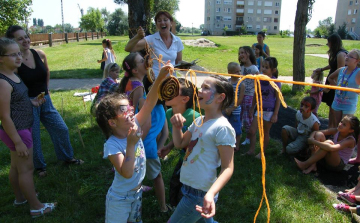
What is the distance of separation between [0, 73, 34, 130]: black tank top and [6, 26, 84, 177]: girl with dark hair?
60cm

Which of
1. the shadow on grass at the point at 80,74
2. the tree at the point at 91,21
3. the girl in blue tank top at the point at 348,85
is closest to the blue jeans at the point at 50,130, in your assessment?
the girl in blue tank top at the point at 348,85

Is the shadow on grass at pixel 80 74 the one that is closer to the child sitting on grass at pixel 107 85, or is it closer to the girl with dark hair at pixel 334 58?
the child sitting on grass at pixel 107 85

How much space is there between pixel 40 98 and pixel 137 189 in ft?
6.51

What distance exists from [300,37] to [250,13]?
9812cm

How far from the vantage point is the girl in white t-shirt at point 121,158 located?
1987mm

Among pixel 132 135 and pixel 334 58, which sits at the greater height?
pixel 334 58

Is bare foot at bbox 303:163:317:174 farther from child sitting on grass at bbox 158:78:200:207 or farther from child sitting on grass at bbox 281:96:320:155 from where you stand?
child sitting on grass at bbox 158:78:200:207

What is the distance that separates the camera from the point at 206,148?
1987 millimetres

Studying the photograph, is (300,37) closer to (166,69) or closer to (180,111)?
(180,111)

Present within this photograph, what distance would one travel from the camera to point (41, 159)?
3834 mm

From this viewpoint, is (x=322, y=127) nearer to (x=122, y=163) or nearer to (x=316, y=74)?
(x=316, y=74)

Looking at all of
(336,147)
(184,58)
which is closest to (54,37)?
(184,58)

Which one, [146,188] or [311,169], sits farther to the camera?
[311,169]

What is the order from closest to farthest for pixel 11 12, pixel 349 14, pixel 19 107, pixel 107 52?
pixel 19 107
pixel 107 52
pixel 11 12
pixel 349 14
